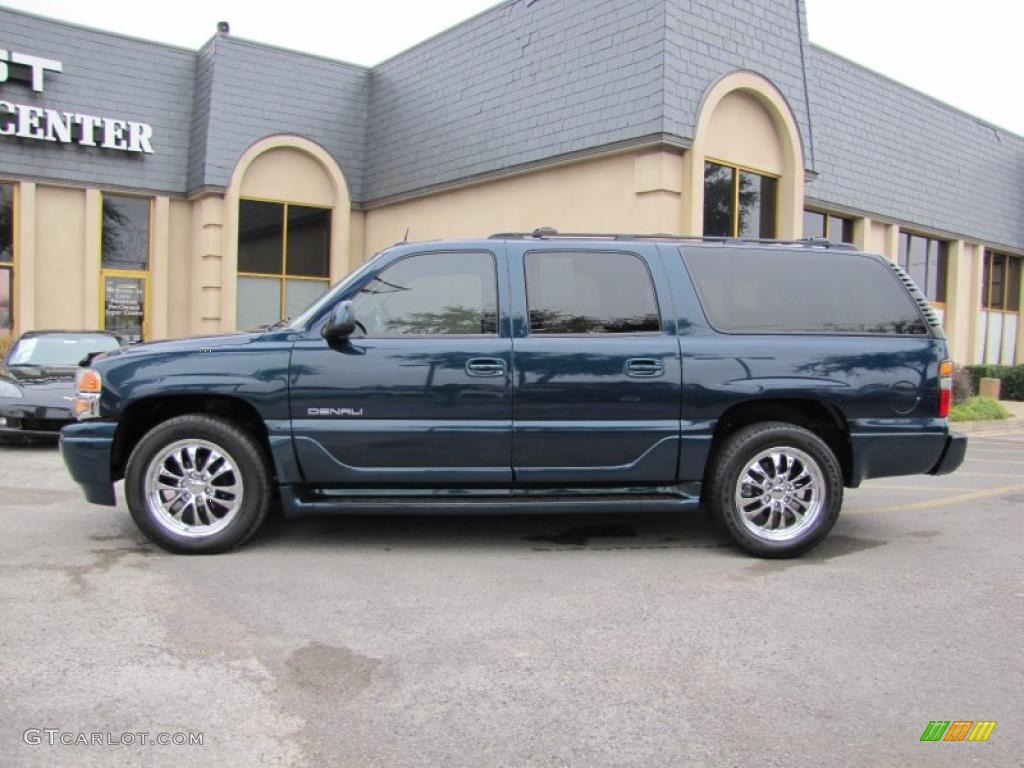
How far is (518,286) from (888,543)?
315 centimetres

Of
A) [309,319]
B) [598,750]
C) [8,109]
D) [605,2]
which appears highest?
[605,2]

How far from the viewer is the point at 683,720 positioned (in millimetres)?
3168

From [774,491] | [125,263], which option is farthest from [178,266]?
[774,491]

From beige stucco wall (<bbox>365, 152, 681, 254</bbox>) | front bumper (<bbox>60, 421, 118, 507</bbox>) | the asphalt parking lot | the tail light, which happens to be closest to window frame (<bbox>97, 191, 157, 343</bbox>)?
beige stucco wall (<bbox>365, 152, 681, 254</bbox>)

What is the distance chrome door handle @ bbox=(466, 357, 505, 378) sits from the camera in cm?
521

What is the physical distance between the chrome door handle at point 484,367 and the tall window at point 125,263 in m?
14.1

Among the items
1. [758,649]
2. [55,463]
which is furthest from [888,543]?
[55,463]

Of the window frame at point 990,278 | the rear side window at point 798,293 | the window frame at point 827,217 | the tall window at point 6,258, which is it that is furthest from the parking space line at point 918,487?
the window frame at point 990,278

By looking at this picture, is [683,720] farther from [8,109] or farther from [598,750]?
[8,109]

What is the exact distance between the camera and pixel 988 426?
48.7 feet

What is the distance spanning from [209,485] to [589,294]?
265 cm

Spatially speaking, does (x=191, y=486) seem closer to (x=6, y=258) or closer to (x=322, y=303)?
(x=322, y=303)

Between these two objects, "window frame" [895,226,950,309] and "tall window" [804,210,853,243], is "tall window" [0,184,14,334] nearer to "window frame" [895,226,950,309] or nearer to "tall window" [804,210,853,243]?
"tall window" [804,210,853,243]

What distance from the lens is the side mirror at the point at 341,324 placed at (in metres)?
5.04
